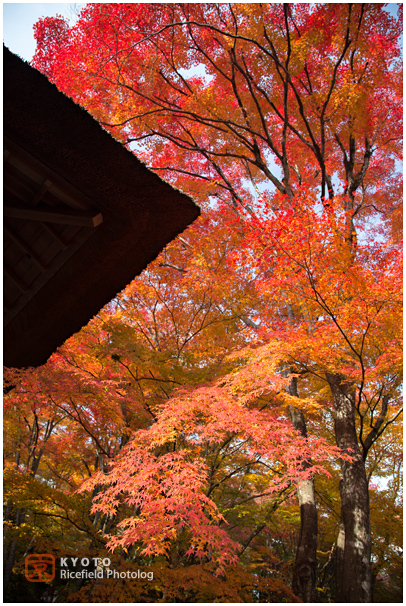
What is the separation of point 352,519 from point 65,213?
6.29 meters

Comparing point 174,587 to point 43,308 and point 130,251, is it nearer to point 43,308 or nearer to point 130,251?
point 43,308

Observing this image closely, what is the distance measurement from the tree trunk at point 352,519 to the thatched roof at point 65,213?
412 cm

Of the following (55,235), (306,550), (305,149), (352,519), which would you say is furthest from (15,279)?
(305,149)

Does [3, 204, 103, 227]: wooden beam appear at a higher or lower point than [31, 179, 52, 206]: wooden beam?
lower

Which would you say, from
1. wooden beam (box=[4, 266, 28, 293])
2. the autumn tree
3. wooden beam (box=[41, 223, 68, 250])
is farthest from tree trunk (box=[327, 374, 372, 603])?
wooden beam (box=[4, 266, 28, 293])

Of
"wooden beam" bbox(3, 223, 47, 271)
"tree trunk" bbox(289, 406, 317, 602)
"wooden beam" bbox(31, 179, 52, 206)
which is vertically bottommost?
"tree trunk" bbox(289, 406, 317, 602)

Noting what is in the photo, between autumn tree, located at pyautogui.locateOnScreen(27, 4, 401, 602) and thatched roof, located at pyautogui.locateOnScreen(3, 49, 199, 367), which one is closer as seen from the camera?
thatched roof, located at pyautogui.locateOnScreen(3, 49, 199, 367)

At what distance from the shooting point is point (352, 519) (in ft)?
18.0

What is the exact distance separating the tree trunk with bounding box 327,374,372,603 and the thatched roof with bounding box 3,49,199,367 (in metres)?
4.12

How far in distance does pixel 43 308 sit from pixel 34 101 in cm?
232

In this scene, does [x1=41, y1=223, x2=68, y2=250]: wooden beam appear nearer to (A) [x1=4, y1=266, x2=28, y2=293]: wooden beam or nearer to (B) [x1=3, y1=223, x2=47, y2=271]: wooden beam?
(B) [x1=3, y1=223, x2=47, y2=271]: wooden beam

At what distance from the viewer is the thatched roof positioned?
8.43ft

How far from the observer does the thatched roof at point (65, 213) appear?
257 centimetres

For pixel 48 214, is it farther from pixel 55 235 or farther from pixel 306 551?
pixel 306 551
